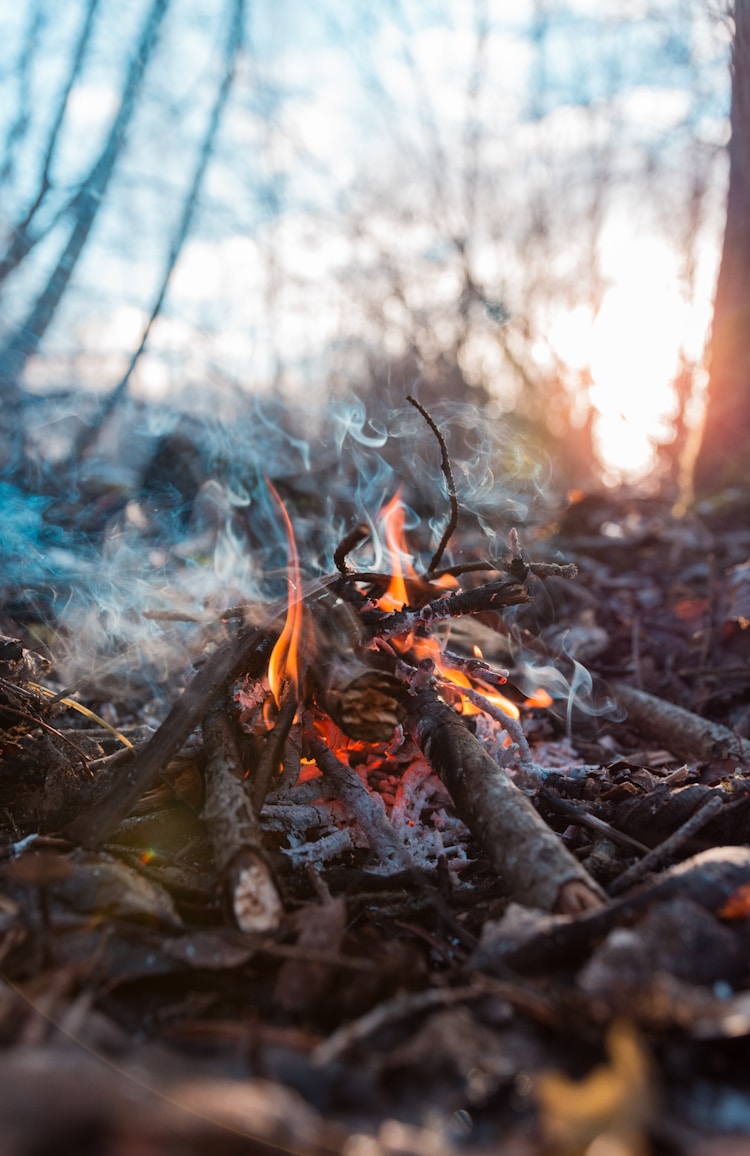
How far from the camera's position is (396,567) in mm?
2488

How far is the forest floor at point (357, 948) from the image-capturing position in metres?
1.05

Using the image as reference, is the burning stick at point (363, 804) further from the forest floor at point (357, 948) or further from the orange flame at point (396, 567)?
the orange flame at point (396, 567)

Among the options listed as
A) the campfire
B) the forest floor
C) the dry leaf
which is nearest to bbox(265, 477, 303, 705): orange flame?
the campfire

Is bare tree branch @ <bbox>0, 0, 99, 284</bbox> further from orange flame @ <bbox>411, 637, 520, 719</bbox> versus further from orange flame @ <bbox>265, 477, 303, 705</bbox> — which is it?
orange flame @ <bbox>411, 637, 520, 719</bbox>

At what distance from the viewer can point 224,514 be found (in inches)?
202

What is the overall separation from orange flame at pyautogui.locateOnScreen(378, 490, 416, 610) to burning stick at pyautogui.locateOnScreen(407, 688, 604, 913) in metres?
0.35

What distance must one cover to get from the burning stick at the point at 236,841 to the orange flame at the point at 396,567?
74cm

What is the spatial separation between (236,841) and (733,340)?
23.8ft

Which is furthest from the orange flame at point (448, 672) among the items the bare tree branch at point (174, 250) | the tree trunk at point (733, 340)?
the tree trunk at point (733, 340)

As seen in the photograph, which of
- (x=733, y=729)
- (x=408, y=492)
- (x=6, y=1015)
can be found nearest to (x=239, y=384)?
(x=408, y=492)

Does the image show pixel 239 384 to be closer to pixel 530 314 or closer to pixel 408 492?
pixel 408 492

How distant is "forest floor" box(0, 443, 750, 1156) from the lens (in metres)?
1.05

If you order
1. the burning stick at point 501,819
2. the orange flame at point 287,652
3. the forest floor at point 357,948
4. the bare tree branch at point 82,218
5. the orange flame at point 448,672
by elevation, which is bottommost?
the forest floor at point 357,948

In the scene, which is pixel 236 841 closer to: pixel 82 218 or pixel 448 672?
pixel 448 672
